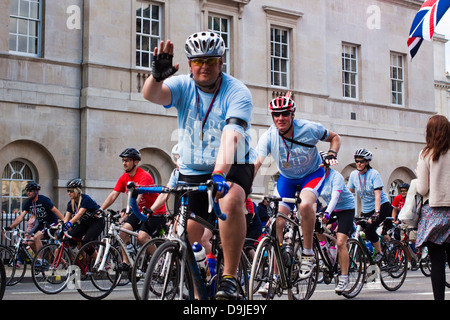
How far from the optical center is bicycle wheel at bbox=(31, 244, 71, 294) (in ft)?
41.3

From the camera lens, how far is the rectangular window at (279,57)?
91.0ft

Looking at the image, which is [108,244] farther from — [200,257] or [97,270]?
[200,257]

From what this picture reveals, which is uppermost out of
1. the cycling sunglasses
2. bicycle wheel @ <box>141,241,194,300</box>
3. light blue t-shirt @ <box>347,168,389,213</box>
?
the cycling sunglasses

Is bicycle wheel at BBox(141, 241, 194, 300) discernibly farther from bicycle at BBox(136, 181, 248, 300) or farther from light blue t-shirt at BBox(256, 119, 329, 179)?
light blue t-shirt at BBox(256, 119, 329, 179)

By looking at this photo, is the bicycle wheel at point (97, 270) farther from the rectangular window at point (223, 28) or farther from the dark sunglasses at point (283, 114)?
the rectangular window at point (223, 28)

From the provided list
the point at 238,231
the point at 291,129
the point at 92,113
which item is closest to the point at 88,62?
the point at 92,113

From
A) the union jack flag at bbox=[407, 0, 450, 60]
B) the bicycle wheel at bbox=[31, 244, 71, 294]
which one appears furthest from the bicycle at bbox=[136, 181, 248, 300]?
the union jack flag at bbox=[407, 0, 450, 60]

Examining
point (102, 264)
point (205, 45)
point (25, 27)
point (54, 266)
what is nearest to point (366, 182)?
point (102, 264)

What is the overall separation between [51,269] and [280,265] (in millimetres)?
6190

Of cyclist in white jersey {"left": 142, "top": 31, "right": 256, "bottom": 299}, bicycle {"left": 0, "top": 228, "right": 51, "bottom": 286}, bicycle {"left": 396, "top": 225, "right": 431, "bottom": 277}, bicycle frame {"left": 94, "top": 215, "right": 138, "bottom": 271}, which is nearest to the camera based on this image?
cyclist in white jersey {"left": 142, "top": 31, "right": 256, "bottom": 299}

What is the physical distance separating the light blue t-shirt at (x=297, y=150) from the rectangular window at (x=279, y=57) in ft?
62.0

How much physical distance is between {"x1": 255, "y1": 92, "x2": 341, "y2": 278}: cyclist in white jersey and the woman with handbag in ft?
4.01

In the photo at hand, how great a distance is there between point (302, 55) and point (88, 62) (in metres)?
9.34

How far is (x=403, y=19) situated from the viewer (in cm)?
3331
